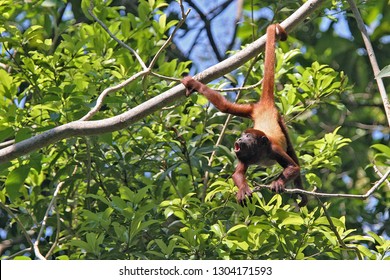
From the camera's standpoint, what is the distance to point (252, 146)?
236 inches

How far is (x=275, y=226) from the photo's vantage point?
6.25m

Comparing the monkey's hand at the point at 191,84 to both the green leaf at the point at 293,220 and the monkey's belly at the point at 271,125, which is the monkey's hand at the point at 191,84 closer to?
the monkey's belly at the point at 271,125

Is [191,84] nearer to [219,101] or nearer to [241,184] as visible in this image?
[219,101]

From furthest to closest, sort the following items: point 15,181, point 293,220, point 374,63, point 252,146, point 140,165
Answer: point 140,165
point 15,181
point 293,220
point 252,146
point 374,63

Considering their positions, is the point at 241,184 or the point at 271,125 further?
the point at 271,125

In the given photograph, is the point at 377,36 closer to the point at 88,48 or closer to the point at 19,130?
the point at 88,48

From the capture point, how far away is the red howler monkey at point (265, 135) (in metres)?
5.88

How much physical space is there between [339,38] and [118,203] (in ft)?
15.7

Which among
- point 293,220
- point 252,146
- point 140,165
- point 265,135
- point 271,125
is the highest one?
point 140,165

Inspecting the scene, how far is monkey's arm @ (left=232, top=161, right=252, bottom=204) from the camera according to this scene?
5929mm

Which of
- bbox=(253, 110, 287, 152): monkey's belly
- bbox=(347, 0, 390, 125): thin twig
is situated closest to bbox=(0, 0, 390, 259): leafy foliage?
bbox=(253, 110, 287, 152): monkey's belly

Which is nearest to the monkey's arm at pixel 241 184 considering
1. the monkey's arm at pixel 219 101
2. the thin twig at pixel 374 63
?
the monkey's arm at pixel 219 101

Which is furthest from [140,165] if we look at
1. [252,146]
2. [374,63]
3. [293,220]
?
[374,63]

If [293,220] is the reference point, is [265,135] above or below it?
above
